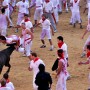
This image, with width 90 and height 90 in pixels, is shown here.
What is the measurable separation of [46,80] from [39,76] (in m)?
0.22

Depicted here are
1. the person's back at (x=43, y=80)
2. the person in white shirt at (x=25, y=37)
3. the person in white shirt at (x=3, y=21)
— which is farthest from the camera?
the person in white shirt at (x=3, y=21)

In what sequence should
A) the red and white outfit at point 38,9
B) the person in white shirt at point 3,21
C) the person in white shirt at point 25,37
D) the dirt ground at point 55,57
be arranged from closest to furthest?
the dirt ground at point 55,57 < the person in white shirt at point 25,37 < the person in white shirt at point 3,21 < the red and white outfit at point 38,9

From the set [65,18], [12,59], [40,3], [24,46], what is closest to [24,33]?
[24,46]

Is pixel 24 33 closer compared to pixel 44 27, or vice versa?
pixel 24 33

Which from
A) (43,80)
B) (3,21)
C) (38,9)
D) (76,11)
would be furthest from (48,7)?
(43,80)

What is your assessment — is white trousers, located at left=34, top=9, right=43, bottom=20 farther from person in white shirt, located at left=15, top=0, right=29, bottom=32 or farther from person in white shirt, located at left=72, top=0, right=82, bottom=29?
person in white shirt, located at left=72, top=0, right=82, bottom=29

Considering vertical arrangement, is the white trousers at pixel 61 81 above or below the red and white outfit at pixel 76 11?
below

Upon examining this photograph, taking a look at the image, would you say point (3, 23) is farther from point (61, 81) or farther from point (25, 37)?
point (61, 81)

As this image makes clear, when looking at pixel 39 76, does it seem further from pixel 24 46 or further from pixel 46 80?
pixel 24 46

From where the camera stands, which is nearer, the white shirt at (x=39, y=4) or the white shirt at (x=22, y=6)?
the white shirt at (x=22, y=6)

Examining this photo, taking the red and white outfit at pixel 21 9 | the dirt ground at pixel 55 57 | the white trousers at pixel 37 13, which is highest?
the red and white outfit at pixel 21 9

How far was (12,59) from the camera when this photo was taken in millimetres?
17703

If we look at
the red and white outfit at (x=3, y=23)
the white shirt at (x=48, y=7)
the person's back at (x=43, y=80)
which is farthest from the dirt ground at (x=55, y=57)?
the person's back at (x=43, y=80)

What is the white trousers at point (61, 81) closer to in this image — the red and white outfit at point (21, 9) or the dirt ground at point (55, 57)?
the dirt ground at point (55, 57)
